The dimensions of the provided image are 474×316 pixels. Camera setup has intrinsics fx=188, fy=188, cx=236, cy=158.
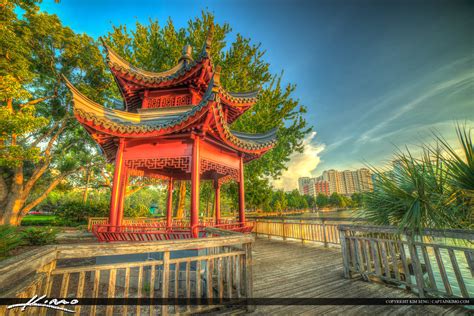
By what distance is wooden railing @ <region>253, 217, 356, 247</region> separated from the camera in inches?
336

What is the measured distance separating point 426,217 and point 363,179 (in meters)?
1.59

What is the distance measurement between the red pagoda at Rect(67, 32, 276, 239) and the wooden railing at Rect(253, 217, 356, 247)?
4125mm

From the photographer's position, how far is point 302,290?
4.19 m

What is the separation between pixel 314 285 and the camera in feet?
14.6

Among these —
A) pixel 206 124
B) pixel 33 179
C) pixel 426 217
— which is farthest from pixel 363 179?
pixel 33 179

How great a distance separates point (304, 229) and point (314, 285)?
17.7 feet

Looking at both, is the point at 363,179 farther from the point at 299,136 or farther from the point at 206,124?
the point at 299,136

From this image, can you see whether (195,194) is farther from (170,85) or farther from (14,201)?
(14,201)

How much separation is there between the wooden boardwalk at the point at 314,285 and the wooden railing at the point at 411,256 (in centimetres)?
25

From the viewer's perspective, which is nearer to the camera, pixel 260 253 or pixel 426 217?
pixel 426 217

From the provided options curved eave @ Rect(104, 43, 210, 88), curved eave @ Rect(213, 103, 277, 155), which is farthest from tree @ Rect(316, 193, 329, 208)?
curved eave @ Rect(104, 43, 210, 88)

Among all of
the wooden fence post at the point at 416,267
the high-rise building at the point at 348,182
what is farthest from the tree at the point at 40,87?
the high-rise building at the point at 348,182

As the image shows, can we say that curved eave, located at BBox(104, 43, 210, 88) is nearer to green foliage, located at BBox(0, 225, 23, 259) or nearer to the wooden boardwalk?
green foliage, located at BBox(0, 225, 23, 259)

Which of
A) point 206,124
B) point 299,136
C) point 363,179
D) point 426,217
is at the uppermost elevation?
point 299,136
